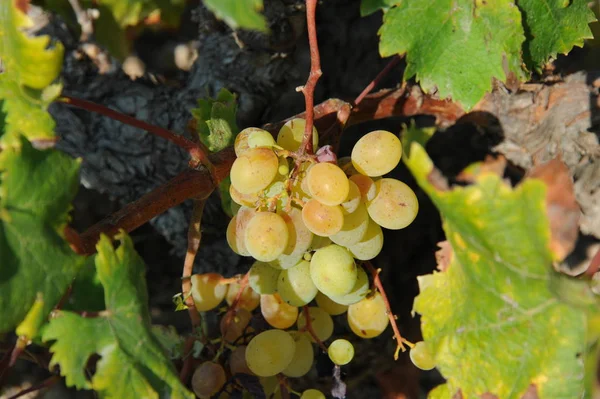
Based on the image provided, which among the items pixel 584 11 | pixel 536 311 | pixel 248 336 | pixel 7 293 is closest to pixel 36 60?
pixel 7 293

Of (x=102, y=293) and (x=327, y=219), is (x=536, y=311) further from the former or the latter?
(x=102, y=293)

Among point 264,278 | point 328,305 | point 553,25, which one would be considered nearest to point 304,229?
point 264,278

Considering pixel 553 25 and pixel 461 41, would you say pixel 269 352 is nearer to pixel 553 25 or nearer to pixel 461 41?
pixel 461 41

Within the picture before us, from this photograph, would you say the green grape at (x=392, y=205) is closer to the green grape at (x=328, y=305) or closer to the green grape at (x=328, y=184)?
the green grape at (x=328, y=184)

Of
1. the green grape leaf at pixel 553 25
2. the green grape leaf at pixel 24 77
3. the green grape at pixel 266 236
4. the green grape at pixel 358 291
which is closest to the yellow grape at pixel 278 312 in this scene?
the green grape at pixel 358 291

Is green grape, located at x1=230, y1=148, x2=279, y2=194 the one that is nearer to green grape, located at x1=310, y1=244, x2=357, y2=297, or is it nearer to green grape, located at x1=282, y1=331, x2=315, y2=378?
green grape, located at x1=310, y1=244, x2=357, y2=297

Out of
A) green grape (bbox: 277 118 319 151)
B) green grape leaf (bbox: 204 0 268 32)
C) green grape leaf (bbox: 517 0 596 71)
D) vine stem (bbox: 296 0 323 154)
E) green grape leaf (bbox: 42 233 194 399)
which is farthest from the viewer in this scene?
green grape leaf (bbox: 517 0 596 71)

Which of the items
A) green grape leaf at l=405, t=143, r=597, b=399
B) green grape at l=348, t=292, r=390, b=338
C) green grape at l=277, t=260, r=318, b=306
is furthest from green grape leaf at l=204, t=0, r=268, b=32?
green grape at l=348, t=292, r=390, b=338
